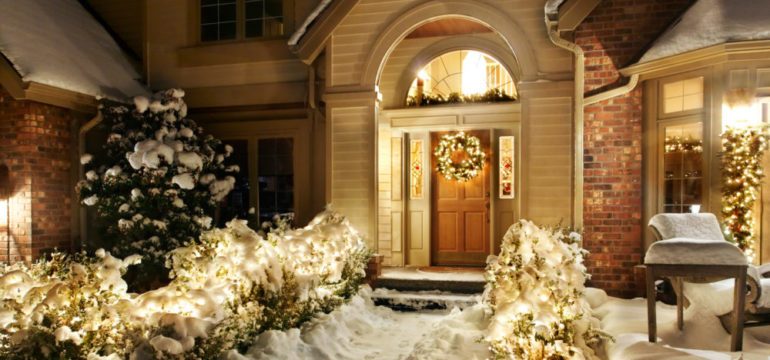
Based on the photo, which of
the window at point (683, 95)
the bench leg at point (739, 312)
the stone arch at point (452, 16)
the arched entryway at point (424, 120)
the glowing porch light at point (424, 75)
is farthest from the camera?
the glowing porch light at point (424, 75)

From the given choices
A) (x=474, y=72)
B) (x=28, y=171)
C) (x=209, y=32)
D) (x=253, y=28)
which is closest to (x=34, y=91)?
(x=28, y=171)

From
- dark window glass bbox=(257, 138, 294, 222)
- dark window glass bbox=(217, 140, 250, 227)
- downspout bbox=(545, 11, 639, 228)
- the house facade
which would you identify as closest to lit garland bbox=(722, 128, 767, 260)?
the house facade

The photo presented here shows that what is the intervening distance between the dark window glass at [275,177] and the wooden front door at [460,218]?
2.51 meters

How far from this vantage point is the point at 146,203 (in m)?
8.92

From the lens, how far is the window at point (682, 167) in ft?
23.7

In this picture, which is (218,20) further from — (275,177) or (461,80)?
(461,80)

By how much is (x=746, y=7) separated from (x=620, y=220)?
9.66 feet

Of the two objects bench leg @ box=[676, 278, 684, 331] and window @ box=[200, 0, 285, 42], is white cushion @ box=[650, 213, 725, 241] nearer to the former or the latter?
bench leg @ box=[676, 278, 684, 331]

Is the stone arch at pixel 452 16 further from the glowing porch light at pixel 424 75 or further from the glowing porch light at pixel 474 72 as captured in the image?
the glowing porch light at pixel 424 75

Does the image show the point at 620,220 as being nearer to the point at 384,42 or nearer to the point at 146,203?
the point at 384,42

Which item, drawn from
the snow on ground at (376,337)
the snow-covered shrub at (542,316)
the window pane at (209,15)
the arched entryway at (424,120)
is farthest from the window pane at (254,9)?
the snow-covered shrub at (542,316)

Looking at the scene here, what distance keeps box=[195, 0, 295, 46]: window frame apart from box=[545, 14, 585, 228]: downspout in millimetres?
4503

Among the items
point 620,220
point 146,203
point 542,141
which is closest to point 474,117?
point 542,141

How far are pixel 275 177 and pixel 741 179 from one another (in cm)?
705
